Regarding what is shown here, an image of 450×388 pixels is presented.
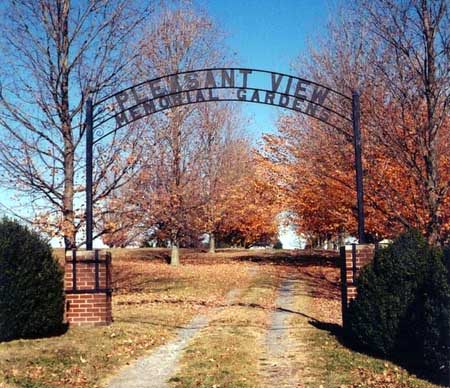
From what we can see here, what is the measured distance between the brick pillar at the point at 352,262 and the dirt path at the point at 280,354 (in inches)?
48.3

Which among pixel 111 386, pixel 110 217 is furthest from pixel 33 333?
pixel 110 217

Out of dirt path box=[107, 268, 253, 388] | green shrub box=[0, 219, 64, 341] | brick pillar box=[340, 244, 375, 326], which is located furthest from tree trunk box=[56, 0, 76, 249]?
brick pillar box=[340, 244, 375, 326]

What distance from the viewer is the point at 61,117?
1431 centimetres

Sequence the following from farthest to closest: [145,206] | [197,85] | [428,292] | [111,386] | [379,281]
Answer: [145,206] → [197,85] → [379,281] → [428,292] → [111,386]

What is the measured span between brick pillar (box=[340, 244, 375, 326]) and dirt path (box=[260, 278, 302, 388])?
4.02ft

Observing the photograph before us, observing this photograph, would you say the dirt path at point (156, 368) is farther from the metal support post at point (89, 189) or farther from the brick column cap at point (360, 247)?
the brick column cap at point (360, 247)

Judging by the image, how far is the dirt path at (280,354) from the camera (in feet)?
24.3

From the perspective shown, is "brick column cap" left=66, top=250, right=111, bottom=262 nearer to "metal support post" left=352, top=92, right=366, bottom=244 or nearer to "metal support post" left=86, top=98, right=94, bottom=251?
"metal support post" left=86, top=98, right=94, bottom=251

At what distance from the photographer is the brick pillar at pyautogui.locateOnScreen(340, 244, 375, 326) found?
10.7 meters

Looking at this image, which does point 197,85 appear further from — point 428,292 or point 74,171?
point 428,292

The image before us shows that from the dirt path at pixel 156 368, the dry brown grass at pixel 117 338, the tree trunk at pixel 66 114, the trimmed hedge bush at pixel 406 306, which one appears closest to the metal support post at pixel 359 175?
the trimmed hedge bush at pixel 406 306

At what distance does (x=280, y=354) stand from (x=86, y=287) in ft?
12.1

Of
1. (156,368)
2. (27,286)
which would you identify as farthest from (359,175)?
(27,286)

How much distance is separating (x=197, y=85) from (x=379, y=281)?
513 centimetres
